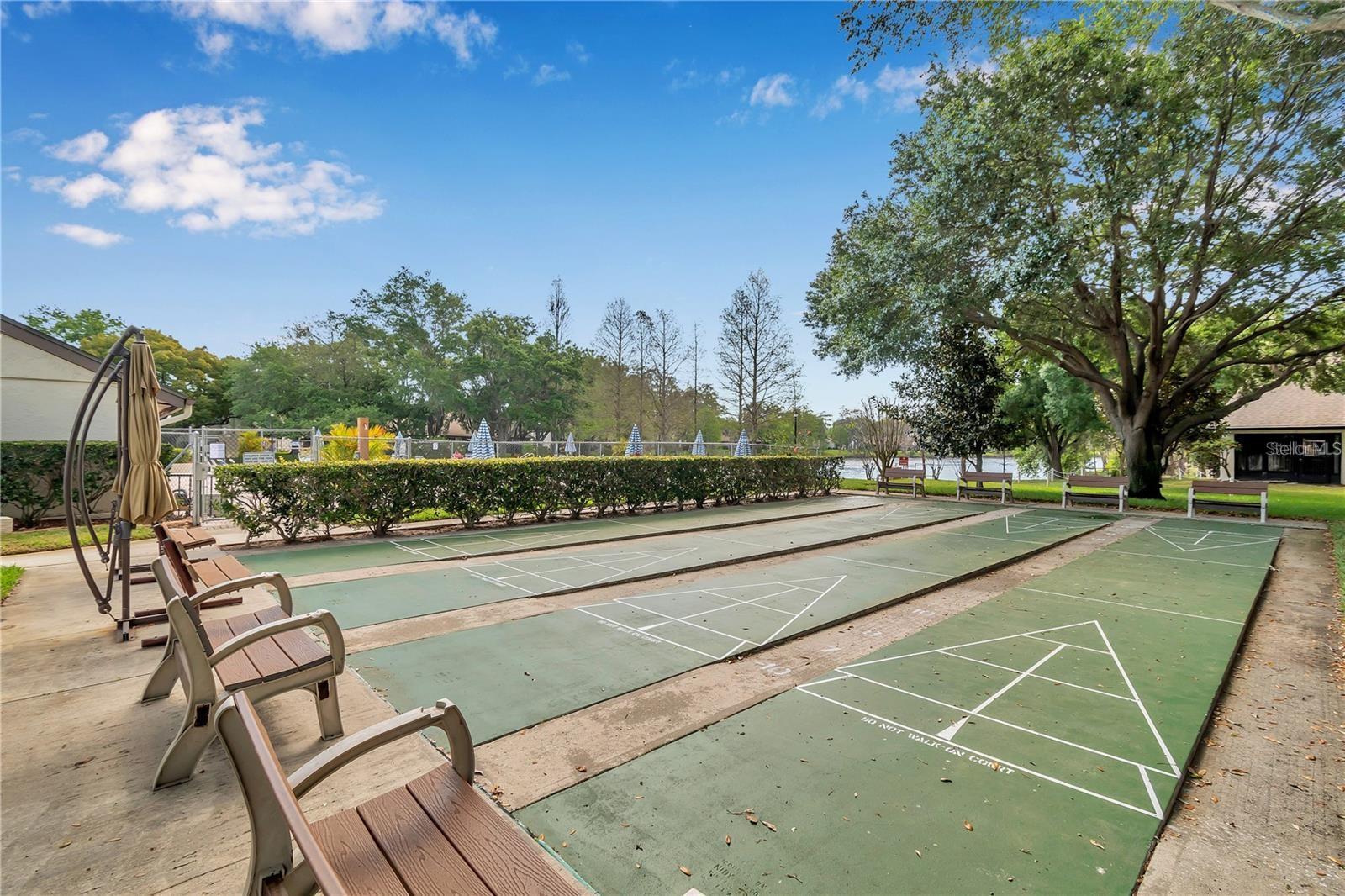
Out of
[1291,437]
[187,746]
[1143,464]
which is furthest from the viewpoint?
[1291,437]

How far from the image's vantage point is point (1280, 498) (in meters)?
17.8

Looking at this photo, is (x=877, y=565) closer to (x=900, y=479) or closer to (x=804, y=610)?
(x=804, y=610)

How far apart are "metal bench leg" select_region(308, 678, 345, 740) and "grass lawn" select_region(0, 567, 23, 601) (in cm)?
547

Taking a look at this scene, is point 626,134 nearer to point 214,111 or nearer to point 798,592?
point 214,111

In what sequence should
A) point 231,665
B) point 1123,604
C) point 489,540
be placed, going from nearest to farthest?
point 231,665 < point 1123,604 < point 489,540

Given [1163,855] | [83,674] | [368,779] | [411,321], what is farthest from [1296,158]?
[411,321]

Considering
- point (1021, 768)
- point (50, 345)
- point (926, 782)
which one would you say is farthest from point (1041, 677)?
point (50, 345)

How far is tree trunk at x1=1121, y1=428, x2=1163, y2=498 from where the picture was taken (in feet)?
54.4

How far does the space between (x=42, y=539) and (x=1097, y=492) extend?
23.2m

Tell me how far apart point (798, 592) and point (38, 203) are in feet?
59.4

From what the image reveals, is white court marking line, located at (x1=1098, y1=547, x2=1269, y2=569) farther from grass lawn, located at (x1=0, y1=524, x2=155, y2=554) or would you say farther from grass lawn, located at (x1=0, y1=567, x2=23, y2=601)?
grass lawn, located at (x1=0, y1=567, x2=23, y2=601)

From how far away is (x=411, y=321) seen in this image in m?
36.0

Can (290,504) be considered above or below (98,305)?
below

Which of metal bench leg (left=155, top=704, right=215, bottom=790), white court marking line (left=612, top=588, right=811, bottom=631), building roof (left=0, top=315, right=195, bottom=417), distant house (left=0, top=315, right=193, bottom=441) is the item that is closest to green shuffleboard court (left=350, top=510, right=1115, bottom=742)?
white court marking line (left=612, top=588, right=811, bottom=631)
